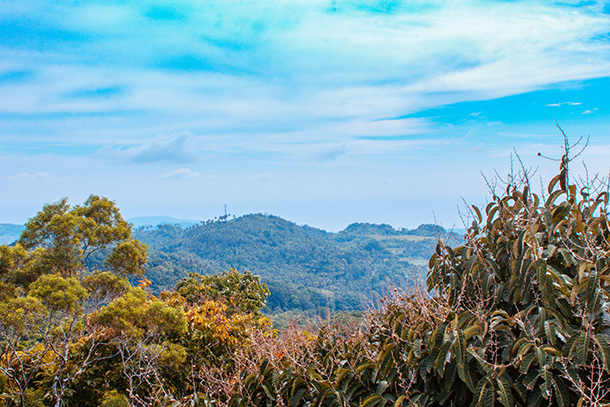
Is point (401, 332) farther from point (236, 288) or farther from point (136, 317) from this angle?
point (236, 288)

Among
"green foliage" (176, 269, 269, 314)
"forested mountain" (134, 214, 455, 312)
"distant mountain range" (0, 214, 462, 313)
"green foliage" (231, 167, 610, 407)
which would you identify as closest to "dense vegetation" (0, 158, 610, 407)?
"green foliage" (231, 167, 610, 407)

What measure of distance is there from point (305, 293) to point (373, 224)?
109970 millimetres

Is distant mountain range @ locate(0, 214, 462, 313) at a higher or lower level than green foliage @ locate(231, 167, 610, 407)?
lower

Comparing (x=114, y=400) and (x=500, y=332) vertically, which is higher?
(x=500, y=332)

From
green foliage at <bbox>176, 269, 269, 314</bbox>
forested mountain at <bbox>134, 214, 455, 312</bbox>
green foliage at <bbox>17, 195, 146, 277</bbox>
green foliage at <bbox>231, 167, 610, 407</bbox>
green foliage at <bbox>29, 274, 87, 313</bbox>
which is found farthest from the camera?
forested mountain at <bbox>134, 214, 455, 312</bbox>

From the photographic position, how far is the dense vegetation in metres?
1.96

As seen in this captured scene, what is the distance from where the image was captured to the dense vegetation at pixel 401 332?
1.96 m

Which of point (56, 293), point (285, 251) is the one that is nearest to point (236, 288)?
point (56, 293)

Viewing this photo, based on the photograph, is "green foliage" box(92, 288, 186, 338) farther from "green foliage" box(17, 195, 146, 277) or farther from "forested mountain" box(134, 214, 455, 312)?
"forested mountain" box(134, 214, 455, 312)

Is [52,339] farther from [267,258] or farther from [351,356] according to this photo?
[267,258]

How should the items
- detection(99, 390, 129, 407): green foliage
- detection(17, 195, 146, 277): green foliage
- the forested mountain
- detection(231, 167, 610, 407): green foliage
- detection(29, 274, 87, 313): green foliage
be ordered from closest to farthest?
detection(231, 167, 610, 407): green foliage < detection(99, 390, 129, 407): green foliage < detection(29, 274, 87, 313): green foliage < detection(17, 195, 146, 277): green foliage < the forested mountain

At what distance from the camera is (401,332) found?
2.46m

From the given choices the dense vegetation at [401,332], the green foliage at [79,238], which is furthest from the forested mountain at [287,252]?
the dense vegetation at [401,332]

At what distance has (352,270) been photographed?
408 ft
